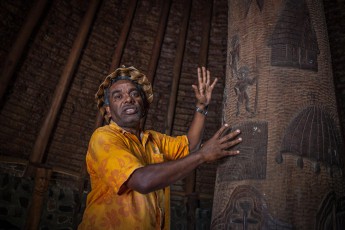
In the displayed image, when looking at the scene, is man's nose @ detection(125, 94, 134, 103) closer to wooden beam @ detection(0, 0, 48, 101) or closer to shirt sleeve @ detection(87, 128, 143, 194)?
shirt sleeve @ detection(87, 128, 143, 194)

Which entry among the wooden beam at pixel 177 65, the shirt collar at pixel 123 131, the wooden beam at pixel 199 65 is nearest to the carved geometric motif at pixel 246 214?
the shirt collar at pixel 123 131

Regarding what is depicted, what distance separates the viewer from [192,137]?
1916mm

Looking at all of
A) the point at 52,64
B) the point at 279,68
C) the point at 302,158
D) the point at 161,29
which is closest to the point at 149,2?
the point at 161,29

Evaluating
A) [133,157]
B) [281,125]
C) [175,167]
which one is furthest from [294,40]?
[133,157]

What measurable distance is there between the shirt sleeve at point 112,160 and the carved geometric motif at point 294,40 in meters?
0.76

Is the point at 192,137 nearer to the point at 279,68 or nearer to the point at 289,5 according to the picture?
the point at 279,68

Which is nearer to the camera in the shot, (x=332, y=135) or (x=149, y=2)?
(x=332, y=135)

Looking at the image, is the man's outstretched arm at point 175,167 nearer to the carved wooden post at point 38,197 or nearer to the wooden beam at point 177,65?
the carved wooden post at point 38,197

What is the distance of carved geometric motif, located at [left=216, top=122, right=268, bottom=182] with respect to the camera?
4.00 ft

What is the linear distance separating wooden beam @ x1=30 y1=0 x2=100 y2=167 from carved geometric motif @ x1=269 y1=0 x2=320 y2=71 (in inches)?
121

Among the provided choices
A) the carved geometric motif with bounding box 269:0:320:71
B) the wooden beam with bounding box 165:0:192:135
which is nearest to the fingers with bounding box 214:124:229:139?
the carved geometric motif with bounding box 269:0:320:71

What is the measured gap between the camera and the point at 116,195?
4.91ft

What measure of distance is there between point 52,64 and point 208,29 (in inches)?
92.9

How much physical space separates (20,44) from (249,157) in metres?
3.25
